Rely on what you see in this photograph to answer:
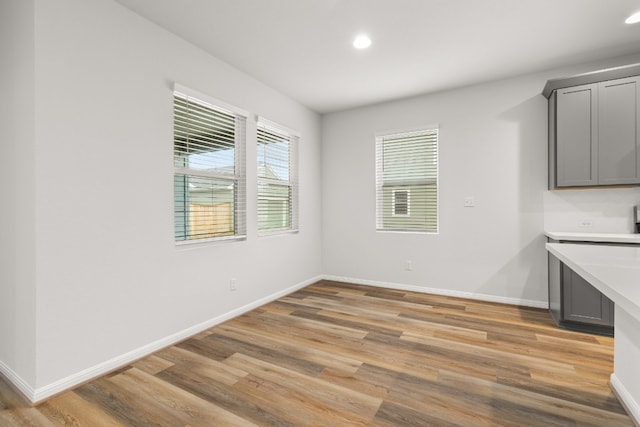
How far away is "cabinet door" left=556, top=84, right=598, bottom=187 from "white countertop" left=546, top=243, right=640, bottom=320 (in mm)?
1602

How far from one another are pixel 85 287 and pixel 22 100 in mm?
1240

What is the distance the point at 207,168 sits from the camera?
3.02m

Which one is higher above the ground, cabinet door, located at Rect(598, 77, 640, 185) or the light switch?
cabinet door, located at Rect(598, 77, 640, 185)

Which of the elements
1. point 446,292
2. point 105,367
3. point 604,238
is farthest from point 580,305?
point 105,367

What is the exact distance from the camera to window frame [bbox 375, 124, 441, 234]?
411 centimetres

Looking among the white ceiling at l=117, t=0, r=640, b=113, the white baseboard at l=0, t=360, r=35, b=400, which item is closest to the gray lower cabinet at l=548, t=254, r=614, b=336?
the white ceiling at l=117, t=0, r=640, b=113

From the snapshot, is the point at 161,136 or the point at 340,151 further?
the point at 340,151

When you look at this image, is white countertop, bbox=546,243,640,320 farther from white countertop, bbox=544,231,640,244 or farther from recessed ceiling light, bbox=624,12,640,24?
recessed ceiling light, bbox=624,12,640,24

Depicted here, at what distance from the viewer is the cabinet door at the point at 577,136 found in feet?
9.74

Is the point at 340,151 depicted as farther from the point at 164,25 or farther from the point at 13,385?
the point at 13,385

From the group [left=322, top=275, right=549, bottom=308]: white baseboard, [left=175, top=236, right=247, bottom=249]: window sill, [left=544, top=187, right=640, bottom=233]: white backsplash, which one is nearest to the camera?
[left=175, top=236, right=247, bottom=249]: window sill

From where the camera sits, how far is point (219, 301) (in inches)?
123

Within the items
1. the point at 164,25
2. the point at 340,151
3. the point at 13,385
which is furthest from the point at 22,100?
the point at 340,151

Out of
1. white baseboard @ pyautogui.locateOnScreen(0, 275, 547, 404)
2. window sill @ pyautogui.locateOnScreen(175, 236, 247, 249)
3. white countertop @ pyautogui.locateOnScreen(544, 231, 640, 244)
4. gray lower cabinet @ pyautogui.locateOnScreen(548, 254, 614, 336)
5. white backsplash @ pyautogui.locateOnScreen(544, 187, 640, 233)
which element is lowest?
white baseboard @ pyautogui.locateOnScreen(0, 275, 547, 404)
